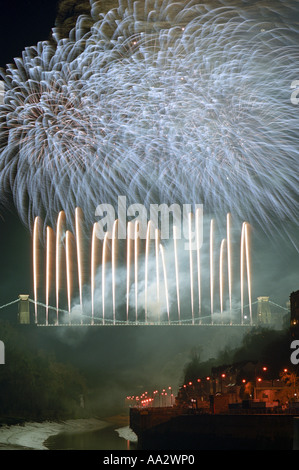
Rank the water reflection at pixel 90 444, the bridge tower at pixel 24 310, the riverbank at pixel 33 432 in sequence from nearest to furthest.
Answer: the water reflection at pixel 90 444
the riverbank at pixel 33 432
the bridge tower at pixel 24 310

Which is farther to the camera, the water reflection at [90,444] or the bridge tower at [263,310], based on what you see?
the bridge tower at [263,310]

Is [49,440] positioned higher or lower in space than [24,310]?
lower

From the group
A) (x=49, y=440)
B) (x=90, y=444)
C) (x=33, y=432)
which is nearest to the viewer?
(x=90, y=444)

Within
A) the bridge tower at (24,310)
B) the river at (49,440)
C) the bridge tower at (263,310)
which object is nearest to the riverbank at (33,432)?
the river at (49,440)

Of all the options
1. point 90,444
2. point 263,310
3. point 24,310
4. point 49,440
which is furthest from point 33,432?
point 263,310

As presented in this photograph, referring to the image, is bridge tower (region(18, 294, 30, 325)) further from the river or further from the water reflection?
the water reflection

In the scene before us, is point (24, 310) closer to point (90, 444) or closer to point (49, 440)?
point (49, 440)

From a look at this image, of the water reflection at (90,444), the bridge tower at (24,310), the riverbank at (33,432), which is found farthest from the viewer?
the bridge tower at (24,310)

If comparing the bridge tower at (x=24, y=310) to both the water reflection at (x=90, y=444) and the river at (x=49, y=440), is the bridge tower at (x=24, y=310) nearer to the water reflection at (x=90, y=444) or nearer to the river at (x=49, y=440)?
the river at (x=49, y=440)

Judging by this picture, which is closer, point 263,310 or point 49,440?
point 49,440

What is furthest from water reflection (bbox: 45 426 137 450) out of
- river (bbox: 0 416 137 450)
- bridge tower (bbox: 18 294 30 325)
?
bridge tower (bbox: 18 294 30 325)

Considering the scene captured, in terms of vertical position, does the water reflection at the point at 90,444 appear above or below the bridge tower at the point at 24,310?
below
